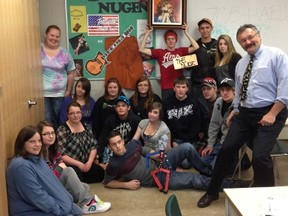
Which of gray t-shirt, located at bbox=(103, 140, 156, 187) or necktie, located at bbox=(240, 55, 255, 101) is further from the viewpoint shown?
gray t-shirt, located at bbox=(103, 140, 156, 187)

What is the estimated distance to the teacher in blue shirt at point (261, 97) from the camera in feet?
8.26

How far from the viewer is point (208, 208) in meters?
2.92

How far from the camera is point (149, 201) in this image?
3.07m

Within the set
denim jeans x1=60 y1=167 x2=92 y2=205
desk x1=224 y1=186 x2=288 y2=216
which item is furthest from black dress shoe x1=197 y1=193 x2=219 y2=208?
desk x1=224 y1=186 x2=288 y2=216

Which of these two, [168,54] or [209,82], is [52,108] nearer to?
[168,54]

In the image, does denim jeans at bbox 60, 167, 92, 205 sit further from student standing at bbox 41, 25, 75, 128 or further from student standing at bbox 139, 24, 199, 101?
student standing at bbox 139, 24, 199, 101

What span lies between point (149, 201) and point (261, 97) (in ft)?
4.03

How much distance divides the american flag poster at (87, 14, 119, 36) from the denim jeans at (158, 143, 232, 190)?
1613 mm

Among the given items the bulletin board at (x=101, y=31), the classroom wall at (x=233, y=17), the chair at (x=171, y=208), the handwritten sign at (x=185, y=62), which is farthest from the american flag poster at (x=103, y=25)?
the chair at (x=171, y=208)

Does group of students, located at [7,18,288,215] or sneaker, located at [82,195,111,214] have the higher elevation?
group of students, located at [7,18,288,215]

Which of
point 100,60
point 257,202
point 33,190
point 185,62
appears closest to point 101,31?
point 100,60

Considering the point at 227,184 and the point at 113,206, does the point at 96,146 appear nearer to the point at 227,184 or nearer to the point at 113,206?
the point at 113,206

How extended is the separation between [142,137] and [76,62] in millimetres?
1226

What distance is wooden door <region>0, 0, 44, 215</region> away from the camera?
230 cm
